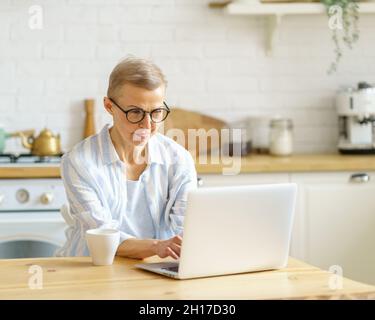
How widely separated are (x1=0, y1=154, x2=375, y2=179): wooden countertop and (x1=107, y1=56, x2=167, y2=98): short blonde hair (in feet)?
4.37

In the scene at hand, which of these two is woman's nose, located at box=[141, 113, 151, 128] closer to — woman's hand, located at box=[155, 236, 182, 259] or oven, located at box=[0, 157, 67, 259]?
woman's hand, located at box=[155, 236, 182, 259]

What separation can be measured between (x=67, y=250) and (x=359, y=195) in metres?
1.84

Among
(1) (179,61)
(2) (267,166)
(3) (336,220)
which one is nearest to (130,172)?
(2) (267,166)

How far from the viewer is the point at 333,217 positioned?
3.81m

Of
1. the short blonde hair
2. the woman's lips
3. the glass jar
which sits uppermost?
the short blonde hair

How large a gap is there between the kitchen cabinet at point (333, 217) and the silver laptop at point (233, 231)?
178cm

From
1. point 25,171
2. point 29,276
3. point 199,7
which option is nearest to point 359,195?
point 199,7

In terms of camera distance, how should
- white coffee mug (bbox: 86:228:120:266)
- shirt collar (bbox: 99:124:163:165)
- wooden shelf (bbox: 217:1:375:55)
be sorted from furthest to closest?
wooden shelf (bbox: 217:1:375:55), shirt collar (bbox: 99:124:163:165), white coffee mug (bbox: 86:228:120:266)

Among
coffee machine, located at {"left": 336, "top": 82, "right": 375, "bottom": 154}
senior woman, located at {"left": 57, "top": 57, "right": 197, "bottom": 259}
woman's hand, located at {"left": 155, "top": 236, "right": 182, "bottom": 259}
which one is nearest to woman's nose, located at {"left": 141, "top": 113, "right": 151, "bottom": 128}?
senior woman, located at {"left": 57, "top": 57, "right": 197, "bottom": 259}

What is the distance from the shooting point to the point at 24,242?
3.58m

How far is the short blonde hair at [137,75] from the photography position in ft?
7.59

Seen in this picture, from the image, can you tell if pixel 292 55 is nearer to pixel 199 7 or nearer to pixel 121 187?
pixel 199 7

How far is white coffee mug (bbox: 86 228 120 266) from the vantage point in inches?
78.1
